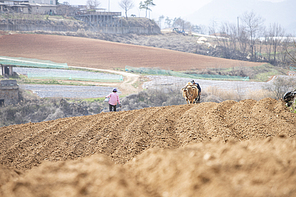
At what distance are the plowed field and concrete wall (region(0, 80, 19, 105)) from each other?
55.5ft

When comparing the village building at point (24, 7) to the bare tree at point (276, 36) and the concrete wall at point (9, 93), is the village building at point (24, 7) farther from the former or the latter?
the bare tree at point (276, 36)

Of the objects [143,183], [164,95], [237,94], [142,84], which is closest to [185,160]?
[143,183]

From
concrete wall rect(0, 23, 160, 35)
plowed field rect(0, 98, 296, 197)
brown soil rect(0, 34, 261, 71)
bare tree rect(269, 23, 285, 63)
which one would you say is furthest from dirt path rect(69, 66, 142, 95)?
bare tree rect(269, 23, 285, 63)


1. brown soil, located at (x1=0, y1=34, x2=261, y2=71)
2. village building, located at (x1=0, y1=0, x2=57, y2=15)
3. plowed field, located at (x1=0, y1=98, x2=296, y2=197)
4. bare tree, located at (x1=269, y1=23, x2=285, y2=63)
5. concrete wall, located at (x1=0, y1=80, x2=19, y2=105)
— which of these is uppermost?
village building, located at (x1=0, y1=0, x2=57, y2=15)

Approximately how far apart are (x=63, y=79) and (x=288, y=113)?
28.3 m

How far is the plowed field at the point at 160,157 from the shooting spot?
3.14m

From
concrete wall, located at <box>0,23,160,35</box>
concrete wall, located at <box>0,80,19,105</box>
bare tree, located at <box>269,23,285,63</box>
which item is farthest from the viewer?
bare tree, located at <box>269,23,285,63</box>

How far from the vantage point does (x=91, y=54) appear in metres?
48.7

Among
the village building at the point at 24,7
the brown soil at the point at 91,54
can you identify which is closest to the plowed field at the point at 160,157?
the brown soil at the point at 91,54

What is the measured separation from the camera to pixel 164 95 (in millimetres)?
25625

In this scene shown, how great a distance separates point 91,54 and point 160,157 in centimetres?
4707

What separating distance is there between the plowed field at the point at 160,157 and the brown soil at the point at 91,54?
36.5 metres

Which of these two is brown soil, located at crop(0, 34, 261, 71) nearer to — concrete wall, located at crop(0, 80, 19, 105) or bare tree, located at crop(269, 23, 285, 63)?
concrete wall, located at crop(0, 80, 19, 105)

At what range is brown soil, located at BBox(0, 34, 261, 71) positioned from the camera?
144ft
